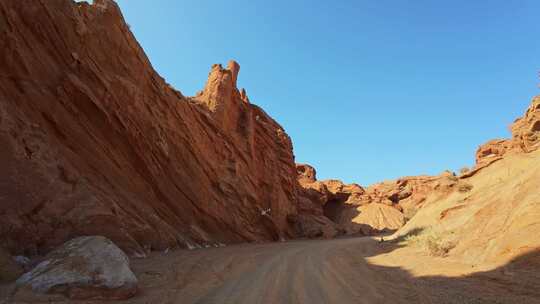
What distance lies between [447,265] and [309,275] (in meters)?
3.90

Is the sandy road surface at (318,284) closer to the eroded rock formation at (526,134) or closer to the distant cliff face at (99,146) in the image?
the distant cliff face at (99,146)

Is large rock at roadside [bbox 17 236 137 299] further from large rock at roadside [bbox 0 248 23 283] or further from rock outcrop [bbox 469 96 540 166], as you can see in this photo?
rock outcrop [bbox 469 96 540 166]

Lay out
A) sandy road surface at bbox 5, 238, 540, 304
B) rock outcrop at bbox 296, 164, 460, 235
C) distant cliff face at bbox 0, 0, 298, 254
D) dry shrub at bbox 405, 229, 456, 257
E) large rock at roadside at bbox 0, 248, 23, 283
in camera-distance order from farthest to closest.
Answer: rock outcrop at bbox 296, 164, 460, 235 < dry shrub at bbox 405, 229, 456, 257 < distant cliff face at bbox 0, 0, 298, 254 < sandy road surface at bbox 5, 238, 540, 304 < large rock at roadside at bbox 0, 248, 23, 283

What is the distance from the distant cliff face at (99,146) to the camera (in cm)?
930

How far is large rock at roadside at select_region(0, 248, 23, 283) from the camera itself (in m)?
6.02

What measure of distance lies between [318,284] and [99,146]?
35.8 ft

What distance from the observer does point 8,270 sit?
20.3 feet

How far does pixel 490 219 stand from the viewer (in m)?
10.1

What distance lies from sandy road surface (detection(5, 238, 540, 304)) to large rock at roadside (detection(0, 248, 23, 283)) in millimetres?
1112

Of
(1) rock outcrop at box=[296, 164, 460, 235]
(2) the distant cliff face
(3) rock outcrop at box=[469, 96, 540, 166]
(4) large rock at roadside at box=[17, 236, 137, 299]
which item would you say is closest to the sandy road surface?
(4) large rock at roadside at box=[17, 236, 137, 299]

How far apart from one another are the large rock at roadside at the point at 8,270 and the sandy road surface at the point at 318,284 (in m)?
1.11

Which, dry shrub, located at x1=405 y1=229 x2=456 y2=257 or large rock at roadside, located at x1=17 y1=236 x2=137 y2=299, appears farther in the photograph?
dry shrub, located at x1=405 y1=229 x2=456 y2=257

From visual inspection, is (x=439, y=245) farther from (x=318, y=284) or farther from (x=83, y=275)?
(x=83, y=275)

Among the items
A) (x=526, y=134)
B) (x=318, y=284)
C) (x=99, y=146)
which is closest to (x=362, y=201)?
(x=526, y=134)
